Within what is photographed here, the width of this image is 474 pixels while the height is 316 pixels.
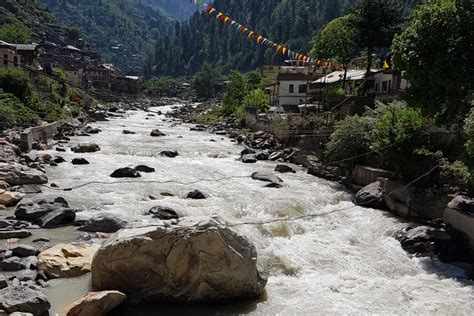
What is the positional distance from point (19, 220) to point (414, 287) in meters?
14.3

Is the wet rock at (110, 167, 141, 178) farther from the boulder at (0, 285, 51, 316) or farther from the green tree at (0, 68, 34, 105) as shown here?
the green tree at (0, 68, 34, 105)

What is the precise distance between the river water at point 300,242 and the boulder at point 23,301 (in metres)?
0.80

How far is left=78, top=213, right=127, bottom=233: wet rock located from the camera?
54.0 feet

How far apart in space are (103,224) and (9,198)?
19.0 ft

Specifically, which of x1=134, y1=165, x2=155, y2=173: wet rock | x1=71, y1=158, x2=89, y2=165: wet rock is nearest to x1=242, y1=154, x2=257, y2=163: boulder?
x1=134, y1=165, x2=155, y2=173: wet rock

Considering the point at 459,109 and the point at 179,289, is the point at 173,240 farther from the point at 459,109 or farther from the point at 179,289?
the point at 459,109

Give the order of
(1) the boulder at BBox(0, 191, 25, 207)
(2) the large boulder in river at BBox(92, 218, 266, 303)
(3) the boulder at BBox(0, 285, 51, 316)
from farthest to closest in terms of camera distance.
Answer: (1) the boulder at BBox(0, 191, 25, 207) < (2) the large boulder in river at BBox(92, 218, 266, 303) < (3) the boulder at BBox(0, 285, 51, 316)

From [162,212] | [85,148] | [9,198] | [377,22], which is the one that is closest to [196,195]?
[162,212]

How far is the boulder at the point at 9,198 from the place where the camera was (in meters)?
19.2

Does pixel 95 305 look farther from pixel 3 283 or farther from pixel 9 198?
pixel 9 198

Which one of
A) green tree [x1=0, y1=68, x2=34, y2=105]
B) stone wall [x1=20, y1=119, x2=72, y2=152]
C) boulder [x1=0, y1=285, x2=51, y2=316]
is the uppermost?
green tree [x1=0, y1=68, x2=34, y2=105]

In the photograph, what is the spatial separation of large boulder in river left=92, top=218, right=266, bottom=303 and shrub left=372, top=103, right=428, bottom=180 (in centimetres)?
1395

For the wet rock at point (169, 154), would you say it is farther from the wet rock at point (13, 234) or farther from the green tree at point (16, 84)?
the wet rock at point (13, 234)

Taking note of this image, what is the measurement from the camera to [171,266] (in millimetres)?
11484
